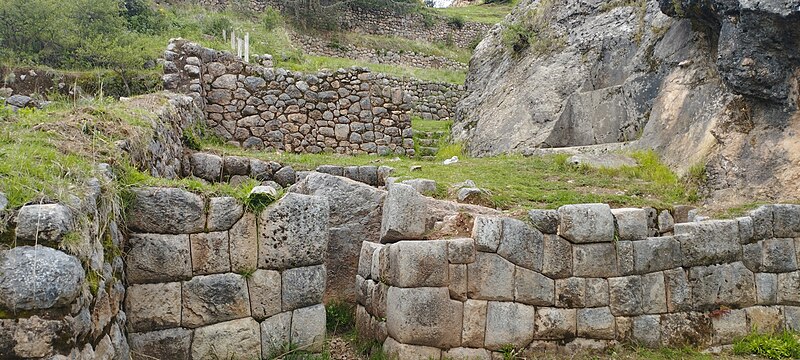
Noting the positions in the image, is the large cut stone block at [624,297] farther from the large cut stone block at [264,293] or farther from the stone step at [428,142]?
the stone step at [428,142]

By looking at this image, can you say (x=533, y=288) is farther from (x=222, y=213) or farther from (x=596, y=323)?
(x=222, y=213)

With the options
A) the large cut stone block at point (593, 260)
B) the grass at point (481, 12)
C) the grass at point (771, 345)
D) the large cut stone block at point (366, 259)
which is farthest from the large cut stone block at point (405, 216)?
the grass at point (481, 12)

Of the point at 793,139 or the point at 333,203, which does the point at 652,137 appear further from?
the point at 333,203

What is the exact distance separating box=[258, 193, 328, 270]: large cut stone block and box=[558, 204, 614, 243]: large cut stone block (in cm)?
271

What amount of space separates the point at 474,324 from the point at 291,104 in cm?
951

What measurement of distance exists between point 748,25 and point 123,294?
1029 centimetres

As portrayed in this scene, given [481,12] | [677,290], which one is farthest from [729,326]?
[481,12]

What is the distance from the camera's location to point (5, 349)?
11.0 feet

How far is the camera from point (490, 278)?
604cm

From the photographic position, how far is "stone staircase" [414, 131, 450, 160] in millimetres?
15969

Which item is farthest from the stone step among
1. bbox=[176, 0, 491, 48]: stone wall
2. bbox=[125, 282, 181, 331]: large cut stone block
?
bbox=[176, 0, 491, 48]: stone wall

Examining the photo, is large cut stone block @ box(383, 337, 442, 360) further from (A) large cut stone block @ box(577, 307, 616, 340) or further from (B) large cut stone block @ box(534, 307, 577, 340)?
(A) large cut stone block @ box(577, 307, 616, 340)

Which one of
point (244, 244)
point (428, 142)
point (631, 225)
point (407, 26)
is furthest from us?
point (407, 26)

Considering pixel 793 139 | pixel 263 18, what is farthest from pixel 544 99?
pixel 263 18
